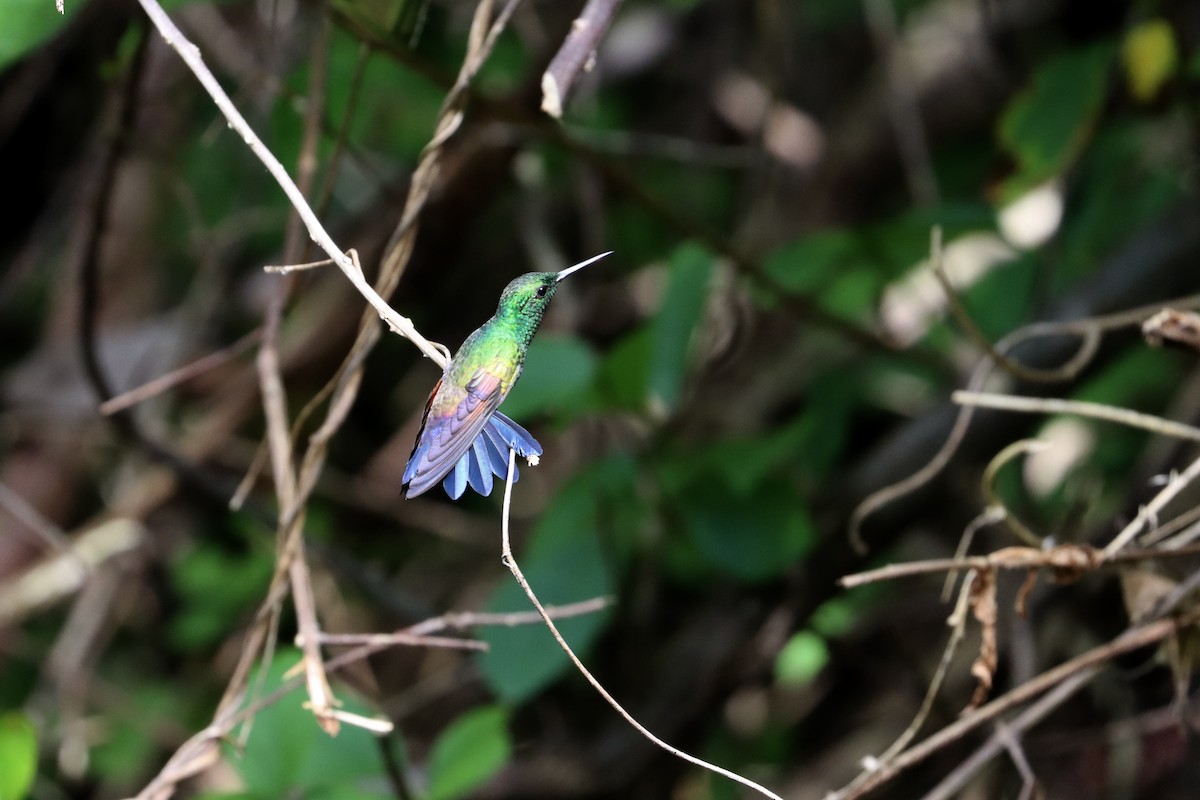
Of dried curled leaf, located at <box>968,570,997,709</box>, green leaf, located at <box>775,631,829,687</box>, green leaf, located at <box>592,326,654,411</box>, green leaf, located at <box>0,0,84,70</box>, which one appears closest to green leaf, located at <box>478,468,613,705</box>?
green leaf, located at <box>592,326,654,411</box>

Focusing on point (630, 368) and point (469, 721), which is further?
point (630, 368)

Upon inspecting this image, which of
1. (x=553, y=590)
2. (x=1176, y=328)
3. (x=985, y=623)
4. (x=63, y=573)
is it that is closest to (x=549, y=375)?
(x=553, y=590)

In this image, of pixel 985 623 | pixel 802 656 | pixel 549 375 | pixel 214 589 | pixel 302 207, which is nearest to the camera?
pixel 302 207

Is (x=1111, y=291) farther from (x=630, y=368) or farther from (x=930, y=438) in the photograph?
(x=630, y=368)

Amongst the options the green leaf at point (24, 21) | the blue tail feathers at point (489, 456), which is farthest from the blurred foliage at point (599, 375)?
the blue tail feathers at point (489, 456)

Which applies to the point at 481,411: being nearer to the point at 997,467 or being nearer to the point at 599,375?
the point at 997,467

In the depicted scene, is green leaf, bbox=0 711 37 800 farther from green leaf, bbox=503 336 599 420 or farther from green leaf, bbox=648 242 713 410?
green leaf, bbox=648 242 713 410

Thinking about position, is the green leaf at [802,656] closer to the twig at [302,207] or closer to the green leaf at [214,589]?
the green leaf at [214,589]

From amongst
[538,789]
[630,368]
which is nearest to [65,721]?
[538,789]
